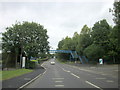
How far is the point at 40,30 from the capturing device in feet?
164

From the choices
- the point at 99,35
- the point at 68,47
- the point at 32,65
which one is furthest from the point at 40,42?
the point at 68,47

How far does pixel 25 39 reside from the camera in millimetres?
48344

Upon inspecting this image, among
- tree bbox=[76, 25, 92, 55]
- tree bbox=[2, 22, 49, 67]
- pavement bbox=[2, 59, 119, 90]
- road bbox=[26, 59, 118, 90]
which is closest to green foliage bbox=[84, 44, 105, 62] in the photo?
tree bbox=[76, 25, 92, 55]

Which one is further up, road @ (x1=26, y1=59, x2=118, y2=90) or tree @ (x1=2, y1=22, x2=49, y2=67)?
tree @ (x1=2, y1=22, x2=49, y2=67)

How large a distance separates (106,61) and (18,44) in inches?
1297

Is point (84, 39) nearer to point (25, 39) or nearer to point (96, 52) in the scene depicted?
point (96, 52)

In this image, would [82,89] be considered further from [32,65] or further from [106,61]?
[106,61]

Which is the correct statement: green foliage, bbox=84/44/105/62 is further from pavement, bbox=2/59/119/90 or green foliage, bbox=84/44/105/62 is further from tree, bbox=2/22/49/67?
pavement, bbox=2/59/119/90

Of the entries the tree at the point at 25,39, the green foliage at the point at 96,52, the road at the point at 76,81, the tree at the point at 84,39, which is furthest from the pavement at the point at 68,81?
the tree at the point at 84,39

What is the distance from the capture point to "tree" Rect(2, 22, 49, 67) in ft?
152

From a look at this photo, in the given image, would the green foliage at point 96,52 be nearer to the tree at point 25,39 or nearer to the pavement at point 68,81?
the tree at point 25,39

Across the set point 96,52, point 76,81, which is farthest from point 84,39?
point 76,81

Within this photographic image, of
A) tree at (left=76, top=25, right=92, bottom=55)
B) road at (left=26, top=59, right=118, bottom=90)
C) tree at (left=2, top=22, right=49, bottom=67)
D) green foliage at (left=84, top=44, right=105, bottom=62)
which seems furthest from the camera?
tree at (left=76, top=25, right=92, bottom=55)

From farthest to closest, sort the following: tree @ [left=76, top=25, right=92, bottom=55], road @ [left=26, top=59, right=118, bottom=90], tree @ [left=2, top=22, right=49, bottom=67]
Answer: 1. tree @ [left=76, top=25, right=92, bottom=55]
2. tree @ [left=2, top=22, right=49, bottom=67]
3. road @ [left=26, top=59, right=118, bottom=90]
